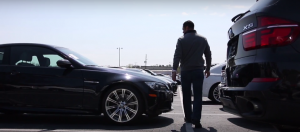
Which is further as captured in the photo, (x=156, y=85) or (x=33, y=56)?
(x=33, y=56)

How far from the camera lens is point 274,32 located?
3195 mm

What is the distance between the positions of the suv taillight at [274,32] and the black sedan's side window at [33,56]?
3.83m

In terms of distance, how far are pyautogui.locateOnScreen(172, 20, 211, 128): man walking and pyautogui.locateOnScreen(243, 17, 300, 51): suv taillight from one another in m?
2.10

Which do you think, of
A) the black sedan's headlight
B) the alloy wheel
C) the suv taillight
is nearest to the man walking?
the black sedan's headlight

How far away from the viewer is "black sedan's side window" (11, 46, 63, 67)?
6137 mm

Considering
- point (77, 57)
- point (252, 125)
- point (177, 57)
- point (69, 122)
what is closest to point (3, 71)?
point (77, 57)

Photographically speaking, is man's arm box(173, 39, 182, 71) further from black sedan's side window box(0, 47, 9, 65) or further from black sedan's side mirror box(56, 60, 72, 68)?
black sedan's side window box(0, 47, 9, 65)

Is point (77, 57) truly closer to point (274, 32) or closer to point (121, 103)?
point (121, 103)

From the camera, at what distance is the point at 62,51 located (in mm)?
6277

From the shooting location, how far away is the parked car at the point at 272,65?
3.12 m

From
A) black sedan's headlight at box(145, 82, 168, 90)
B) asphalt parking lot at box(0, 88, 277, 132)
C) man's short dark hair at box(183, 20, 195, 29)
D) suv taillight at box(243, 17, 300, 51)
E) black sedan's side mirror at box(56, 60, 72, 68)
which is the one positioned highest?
man's short dark hair at box(183, 20, 195, 29)

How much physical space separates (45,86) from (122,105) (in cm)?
133

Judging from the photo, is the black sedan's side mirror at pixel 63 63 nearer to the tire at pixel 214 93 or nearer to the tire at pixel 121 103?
the tire at pixel 121 103

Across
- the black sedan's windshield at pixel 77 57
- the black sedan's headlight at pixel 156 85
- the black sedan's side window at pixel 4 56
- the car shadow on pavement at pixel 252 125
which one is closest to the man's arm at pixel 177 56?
the black sedan's headlight at pixel 156 85
